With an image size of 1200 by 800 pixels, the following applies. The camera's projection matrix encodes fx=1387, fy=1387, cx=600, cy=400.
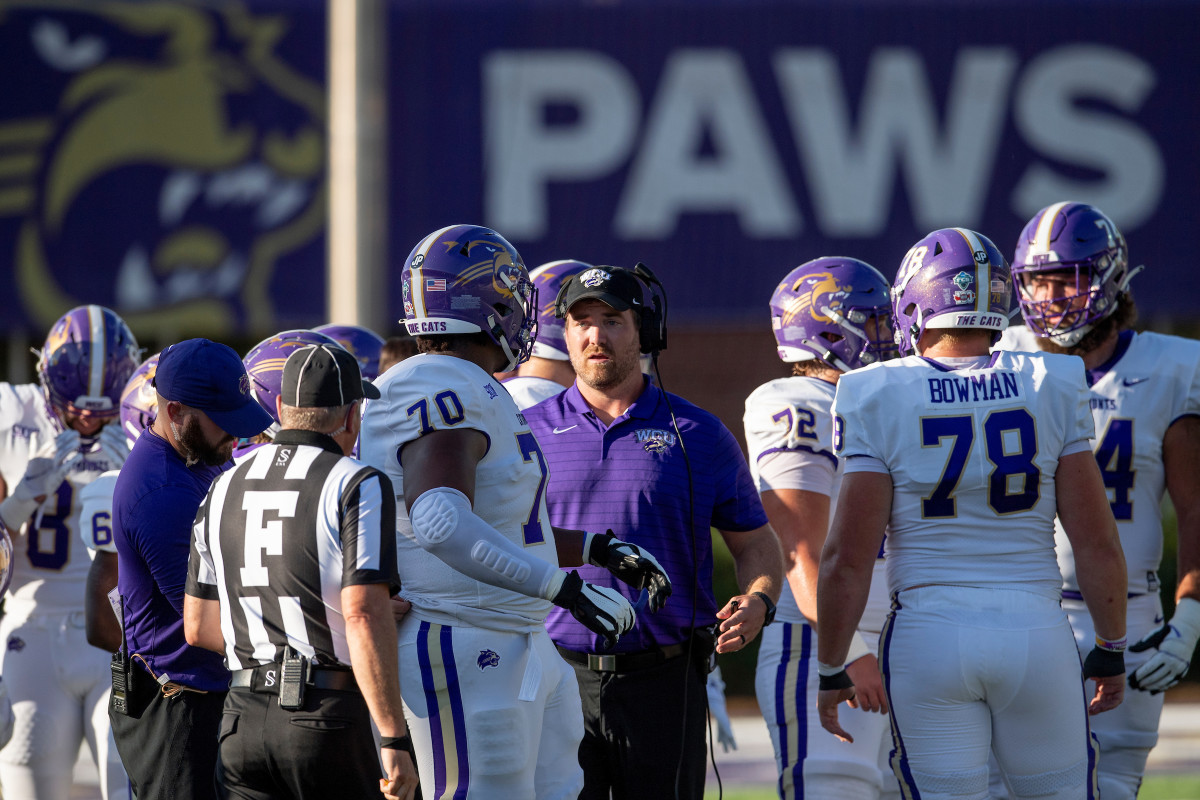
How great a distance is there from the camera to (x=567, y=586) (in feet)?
11.6

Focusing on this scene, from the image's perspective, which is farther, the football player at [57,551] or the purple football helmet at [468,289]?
the football player at [57,551]

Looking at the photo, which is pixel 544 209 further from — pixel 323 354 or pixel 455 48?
pixel 323 354

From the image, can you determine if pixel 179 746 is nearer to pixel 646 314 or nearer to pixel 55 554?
pixel 55 554

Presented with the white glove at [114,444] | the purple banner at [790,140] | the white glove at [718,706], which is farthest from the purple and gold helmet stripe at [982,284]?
the purple banner at [790,140]

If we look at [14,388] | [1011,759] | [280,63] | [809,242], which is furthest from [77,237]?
[1011,759]

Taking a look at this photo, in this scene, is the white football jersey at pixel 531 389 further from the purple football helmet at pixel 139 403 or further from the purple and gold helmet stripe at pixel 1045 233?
the purple and gold helmet stripe at pixel 1045 233

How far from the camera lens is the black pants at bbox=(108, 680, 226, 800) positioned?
4180 millimetres

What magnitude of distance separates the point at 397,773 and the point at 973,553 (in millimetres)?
1724

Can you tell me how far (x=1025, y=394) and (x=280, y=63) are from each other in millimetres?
13079

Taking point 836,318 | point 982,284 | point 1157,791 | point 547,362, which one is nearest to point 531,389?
point 547,362

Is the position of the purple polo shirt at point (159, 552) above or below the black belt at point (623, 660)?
above

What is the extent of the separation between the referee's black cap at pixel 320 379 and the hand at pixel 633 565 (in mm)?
863

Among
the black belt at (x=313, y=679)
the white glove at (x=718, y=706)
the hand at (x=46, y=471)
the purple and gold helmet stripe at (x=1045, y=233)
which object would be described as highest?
the purple and gold helmet stripe at (x=1045, y=233)

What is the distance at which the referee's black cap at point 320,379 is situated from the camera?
363 centimetres
